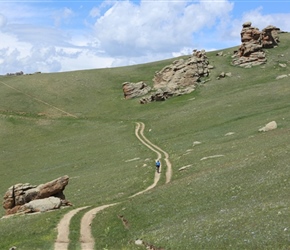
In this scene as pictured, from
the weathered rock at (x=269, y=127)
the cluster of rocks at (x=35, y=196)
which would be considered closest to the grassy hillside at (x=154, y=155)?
the weathered rock at (x=269, y=127)

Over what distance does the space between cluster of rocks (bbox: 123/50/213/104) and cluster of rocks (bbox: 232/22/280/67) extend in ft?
40.4

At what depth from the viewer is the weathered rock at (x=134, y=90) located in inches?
5595

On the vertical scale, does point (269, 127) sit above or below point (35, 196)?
above

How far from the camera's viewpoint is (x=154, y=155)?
7350 centimetres

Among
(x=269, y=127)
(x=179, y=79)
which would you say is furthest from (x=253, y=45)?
(x=269, y=127)

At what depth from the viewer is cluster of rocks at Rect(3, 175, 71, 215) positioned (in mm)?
48344

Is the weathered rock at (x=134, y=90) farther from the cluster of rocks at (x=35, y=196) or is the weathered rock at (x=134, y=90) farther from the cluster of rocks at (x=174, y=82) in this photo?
the cluster of rocks at (x=35, y=196)

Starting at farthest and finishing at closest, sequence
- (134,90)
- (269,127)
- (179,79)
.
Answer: (134,90)
(179,79)
(269,127)

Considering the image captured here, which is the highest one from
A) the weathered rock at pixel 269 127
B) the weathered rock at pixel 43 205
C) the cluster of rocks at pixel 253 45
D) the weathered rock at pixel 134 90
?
the cluster of rocks at pixel 253 45

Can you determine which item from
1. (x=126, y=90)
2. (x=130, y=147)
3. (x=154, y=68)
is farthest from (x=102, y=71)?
(x=130, y=147)

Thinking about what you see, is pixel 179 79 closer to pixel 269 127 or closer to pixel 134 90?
pixel 134 90

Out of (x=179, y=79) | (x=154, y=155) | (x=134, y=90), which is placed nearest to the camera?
(x=154, y=155)

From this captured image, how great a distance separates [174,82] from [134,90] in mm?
14185

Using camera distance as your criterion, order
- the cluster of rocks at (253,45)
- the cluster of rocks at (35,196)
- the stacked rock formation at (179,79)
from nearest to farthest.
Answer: the cluster of rocks at (35,196), the stacked rock formation at (179,79), the cluster of rocks at (253,45)
